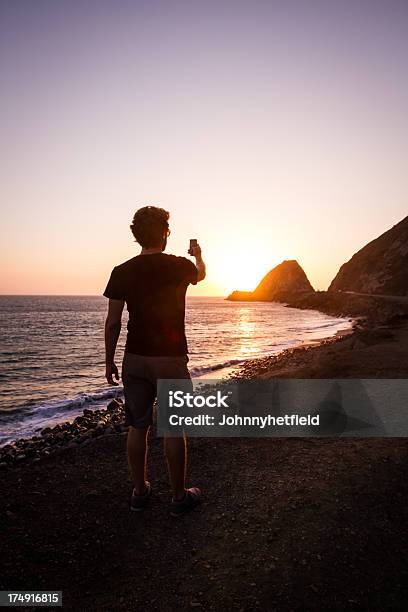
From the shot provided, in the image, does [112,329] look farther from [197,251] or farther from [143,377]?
[197,251]

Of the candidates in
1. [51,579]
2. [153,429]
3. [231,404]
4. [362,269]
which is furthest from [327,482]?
[362,269]

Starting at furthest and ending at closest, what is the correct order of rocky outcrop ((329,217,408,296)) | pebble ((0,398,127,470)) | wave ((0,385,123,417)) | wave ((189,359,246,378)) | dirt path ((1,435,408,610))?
1. rocky outcrop ((329,217,408,296))
2. wave ((189,359,246,378))
3. wave ((0,385,123,417))
4. pebble ((0,398,127,470))
5. dirt path ((1,435,408,610))

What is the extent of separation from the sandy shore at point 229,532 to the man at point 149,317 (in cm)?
82

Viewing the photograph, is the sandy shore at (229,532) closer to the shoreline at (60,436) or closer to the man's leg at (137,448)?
the man's leg at (137,448)

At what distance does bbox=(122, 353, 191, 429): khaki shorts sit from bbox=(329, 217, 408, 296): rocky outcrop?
314 feet

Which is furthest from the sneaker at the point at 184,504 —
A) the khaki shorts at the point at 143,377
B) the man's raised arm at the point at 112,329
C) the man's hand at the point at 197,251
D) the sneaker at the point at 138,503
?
the man's hand at the point at 197,251

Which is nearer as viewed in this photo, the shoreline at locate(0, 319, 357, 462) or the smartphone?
the smartphone

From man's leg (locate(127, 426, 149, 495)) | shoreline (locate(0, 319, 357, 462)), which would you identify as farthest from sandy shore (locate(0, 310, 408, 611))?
shoreline (locate(0, 319, 357, 462))

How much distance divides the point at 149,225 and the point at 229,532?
3189 millimetres

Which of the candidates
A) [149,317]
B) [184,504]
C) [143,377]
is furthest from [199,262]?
[184,504]

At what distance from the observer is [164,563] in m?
3.49

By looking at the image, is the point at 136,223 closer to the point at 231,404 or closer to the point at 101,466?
the point at 101,466

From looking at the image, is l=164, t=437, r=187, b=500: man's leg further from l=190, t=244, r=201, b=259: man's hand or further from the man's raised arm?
l=190, t=244, r=201, b=259: man's hand

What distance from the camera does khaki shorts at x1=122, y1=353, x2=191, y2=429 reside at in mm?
3955
